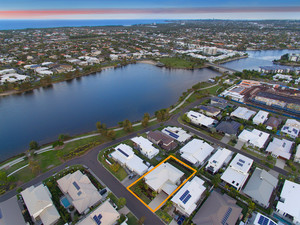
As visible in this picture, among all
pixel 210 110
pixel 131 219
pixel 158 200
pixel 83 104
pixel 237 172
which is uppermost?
pixel 210 110

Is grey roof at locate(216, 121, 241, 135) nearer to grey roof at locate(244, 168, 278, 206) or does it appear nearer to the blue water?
grey roof at locate(244, 168, 278, 206)

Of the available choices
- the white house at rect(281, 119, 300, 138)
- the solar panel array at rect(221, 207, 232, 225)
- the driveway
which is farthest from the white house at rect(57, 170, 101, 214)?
the white house at rect(281, 119, 300, 138)

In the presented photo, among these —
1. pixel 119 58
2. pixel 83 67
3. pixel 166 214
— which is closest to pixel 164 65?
pixel 119 58

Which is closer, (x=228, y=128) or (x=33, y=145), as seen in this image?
(x=33, y=145)

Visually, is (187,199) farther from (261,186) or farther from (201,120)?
(201,120)

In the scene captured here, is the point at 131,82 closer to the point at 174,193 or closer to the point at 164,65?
the point at 164,65

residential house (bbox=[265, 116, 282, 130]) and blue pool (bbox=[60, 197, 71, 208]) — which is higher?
residential house (bbox=[265, 116, 282, 130])

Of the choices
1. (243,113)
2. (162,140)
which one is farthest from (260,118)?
(162,140)
